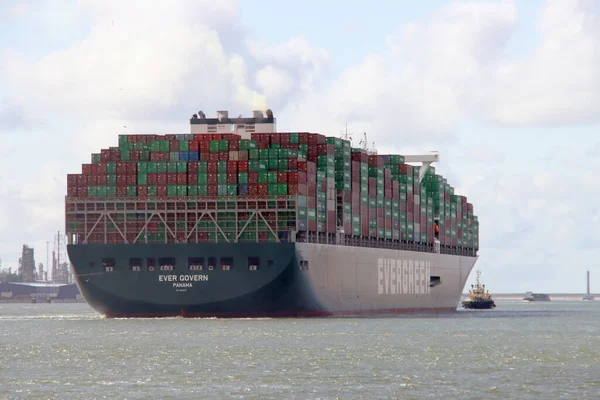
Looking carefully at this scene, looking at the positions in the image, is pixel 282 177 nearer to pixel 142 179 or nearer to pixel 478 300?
pixel 142 179

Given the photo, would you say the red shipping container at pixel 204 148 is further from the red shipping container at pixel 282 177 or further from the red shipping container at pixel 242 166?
the red shipping container at pixel 282 177

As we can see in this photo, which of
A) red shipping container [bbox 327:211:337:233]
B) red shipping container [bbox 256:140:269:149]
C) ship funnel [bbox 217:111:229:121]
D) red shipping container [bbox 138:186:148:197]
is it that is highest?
ship funnel [bbox 217:111:229:121]

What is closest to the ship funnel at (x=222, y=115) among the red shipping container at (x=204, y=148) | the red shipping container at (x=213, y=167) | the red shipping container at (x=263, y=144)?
the red shipping container at (x=263, y=144)

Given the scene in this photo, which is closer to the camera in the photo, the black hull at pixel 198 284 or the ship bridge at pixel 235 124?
the black hull at pixel 198 284

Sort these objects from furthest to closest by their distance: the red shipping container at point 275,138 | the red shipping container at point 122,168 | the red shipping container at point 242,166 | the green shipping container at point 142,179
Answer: the red shipping container at point 275,138
the red shipping container at point 122,168
the green shipping container at point 142,179
the red shipping container at point 242,166

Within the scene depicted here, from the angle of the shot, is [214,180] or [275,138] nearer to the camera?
[214,180]

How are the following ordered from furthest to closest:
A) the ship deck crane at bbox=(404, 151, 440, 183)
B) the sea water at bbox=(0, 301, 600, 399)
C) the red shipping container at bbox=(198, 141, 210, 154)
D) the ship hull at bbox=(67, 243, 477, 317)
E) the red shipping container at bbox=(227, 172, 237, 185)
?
1. the ship deck crane at bbox=(404, 151, 440, 183)
2. the red shipping container at bbox=(198, 141, 210, 154)
3. the red shipping container at bbox=(227, 172, 237, 185)
4. the ship hull at bbox=(67, 243, 477, 317)
5. the sea water at bbox=(0, 301, 600, 399)

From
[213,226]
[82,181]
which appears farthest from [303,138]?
[82,181]

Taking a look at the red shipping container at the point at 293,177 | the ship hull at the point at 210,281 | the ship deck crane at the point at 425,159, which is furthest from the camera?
the ship deck crane at the point at 425,159

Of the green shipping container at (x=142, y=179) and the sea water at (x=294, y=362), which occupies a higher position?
the green shipping container at (x=142, y=179)

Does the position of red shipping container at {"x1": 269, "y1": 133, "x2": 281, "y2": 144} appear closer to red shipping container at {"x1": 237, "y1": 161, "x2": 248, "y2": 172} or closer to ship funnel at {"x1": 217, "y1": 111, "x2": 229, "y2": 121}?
red shipping container at {"x1": 237, "y1": 161, "x2": 248, "y2": 172}

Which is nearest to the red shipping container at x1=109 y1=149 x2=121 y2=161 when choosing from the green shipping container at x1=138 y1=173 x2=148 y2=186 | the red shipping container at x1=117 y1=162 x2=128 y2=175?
the red shipping container at x1=117 y1=162 x2=128 y2=175

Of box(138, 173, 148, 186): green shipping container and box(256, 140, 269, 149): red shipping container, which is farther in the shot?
box(256, 140, 269, 149): red shipping container

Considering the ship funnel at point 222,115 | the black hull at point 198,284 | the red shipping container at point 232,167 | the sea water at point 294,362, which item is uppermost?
the ship funnel at point 222,115
